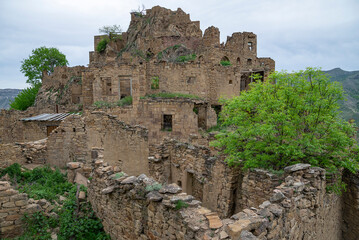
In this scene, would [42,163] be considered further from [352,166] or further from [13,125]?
[13,125]

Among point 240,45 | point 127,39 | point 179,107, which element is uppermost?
point 127,39

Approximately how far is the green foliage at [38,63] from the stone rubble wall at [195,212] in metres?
45.1

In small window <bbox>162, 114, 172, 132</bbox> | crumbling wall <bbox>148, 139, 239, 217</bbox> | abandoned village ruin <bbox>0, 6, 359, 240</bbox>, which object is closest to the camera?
abandoned village ruin <bbox>0, 6, 359, 240</bbox>

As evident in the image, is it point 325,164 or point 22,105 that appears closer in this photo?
point 325,164

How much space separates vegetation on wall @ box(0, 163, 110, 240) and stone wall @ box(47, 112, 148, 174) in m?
2.75

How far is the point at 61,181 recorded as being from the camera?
338 inches

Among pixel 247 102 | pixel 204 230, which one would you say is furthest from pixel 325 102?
pixel 204 230

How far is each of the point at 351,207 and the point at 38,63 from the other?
5024 centimetres

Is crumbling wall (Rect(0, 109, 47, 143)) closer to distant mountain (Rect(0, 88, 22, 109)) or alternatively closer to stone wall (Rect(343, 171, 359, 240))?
stone wall (Rect(343, 171, 359, 240))

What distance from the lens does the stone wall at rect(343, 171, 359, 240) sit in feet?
29.6

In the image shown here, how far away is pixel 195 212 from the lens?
445 cm

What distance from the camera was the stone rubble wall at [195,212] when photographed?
Answer: 4176mm

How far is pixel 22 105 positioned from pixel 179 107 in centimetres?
3488

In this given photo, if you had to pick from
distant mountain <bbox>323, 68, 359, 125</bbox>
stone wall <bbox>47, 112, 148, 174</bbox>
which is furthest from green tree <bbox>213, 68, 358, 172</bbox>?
distant mountain <bbox>323, 68, 359, 125</bbox>
